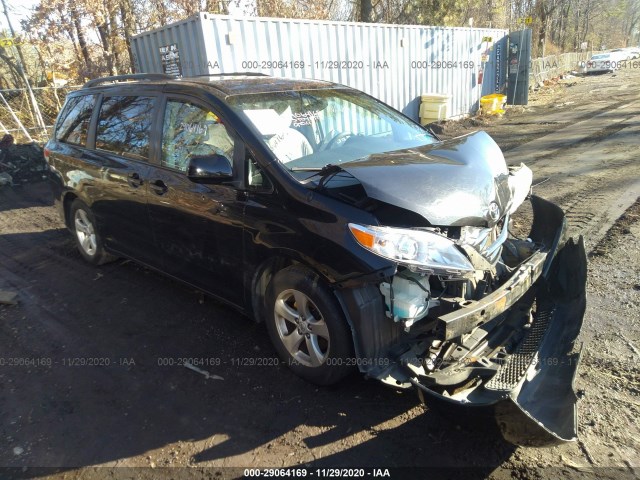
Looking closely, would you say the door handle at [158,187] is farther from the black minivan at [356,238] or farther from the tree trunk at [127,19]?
the tree trunk at [127,19]

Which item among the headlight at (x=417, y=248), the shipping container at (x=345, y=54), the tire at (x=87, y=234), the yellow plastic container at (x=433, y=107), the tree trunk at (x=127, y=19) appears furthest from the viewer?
the tree trunk at (x=127, y=19)

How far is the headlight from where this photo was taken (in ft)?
8.07

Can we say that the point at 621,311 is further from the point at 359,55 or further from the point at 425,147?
the point at 359,55

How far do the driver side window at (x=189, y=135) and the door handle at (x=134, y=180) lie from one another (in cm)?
35

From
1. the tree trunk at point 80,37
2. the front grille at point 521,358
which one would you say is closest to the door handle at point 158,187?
the front grille at point 521,358

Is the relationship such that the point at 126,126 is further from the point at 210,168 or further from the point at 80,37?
the point at 80,37

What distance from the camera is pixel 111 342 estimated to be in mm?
3742

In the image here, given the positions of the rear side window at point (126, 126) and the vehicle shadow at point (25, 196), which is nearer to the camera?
the rear side window at point (126, 126)

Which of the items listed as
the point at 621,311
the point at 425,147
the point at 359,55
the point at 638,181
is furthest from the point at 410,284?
the point at 359,55

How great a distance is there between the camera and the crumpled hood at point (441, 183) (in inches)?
100

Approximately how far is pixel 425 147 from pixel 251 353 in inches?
81.5

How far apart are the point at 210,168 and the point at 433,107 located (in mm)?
11207

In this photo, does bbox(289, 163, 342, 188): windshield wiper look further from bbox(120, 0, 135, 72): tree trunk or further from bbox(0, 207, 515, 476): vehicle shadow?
bbox(120, 0, 135, 72): tree trunk

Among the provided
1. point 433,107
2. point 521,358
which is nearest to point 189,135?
point 521,358
